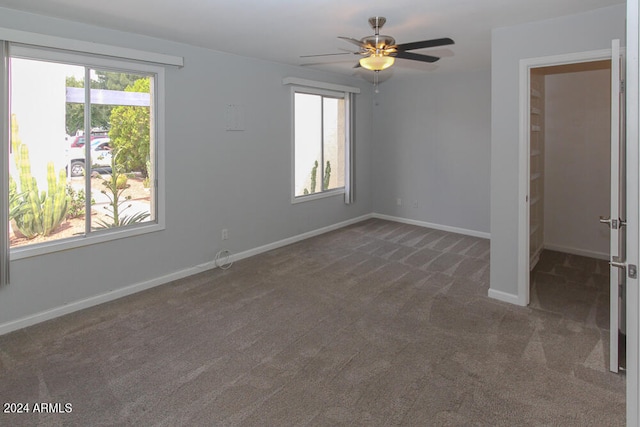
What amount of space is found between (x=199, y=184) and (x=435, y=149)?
3.84 meters

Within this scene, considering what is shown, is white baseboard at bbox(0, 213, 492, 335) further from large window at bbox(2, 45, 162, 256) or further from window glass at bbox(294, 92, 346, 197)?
window glass at bbox(294, 92, 346, 197)

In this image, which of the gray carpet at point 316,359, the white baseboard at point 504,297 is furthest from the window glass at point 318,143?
the white baseboard at point 504,297

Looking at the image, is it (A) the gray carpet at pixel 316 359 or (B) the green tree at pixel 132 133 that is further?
(B) the green tree at pixel 132 133

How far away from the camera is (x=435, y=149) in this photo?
6348mm

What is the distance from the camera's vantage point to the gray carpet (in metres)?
2.13

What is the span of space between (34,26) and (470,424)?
4.05 metres

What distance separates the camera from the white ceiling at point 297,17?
9.41ft

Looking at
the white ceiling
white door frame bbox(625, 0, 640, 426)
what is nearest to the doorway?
the white ceiling

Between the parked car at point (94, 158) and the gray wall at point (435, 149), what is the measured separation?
4.54m

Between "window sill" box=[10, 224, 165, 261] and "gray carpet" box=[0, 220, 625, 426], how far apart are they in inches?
22.9

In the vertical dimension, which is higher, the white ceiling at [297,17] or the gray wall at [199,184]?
the white ceiling at [297,17]

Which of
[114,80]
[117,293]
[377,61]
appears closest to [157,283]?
[117,293]

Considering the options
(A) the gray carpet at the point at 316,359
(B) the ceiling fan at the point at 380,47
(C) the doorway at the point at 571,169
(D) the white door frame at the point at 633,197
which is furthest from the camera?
(C) the doorway at the point at 571,169

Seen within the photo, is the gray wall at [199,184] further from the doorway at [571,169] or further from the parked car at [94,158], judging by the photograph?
the doorway at [571,169]
